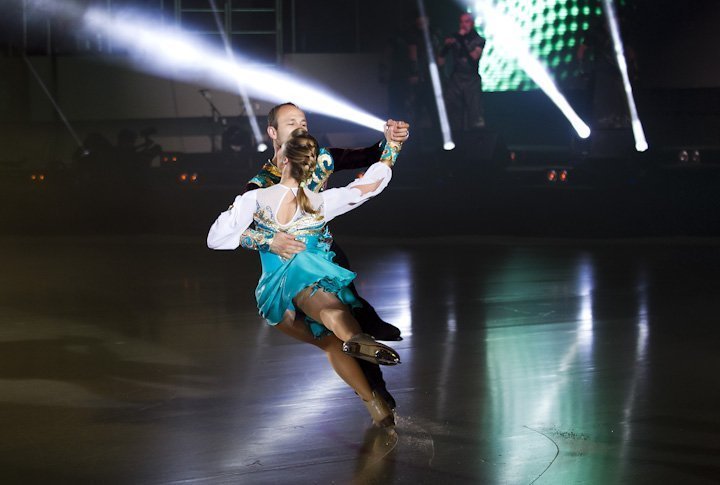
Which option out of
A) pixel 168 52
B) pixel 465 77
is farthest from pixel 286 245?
pixel 168 52

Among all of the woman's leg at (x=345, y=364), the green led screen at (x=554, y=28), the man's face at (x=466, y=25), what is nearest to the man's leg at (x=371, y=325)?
the woman's leg at (x=345, y=364)

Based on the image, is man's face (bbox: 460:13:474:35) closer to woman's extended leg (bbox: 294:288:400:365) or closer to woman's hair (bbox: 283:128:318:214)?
woman's hair (bbox: 283:128:318:214)

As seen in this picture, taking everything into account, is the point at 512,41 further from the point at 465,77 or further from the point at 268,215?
the point at 268,215

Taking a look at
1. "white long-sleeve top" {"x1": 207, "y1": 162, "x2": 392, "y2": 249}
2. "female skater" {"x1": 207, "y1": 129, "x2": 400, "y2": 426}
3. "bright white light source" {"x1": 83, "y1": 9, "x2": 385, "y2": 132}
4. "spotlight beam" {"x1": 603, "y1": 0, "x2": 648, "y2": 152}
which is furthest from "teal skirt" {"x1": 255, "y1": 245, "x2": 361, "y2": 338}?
"bright white light source" {"x1": 83, "y1": 9, "x2": 385, "y2": 132}

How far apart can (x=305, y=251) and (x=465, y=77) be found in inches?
538

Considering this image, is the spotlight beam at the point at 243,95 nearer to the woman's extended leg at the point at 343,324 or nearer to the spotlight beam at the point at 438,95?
the spotlight beam at the point at 438,95

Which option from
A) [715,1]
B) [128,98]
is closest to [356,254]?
[715,1]

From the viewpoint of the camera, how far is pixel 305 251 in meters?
4.93

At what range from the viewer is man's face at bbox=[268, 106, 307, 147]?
4.96 meters

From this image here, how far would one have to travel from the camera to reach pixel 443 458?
→ 4.46m

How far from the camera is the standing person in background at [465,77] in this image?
59.1ft

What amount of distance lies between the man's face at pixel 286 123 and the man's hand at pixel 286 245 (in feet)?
1.35

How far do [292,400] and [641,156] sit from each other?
1298cm

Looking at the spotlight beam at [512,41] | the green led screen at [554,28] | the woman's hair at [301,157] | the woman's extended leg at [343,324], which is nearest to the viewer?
the woman's extended leg at [343,324]
